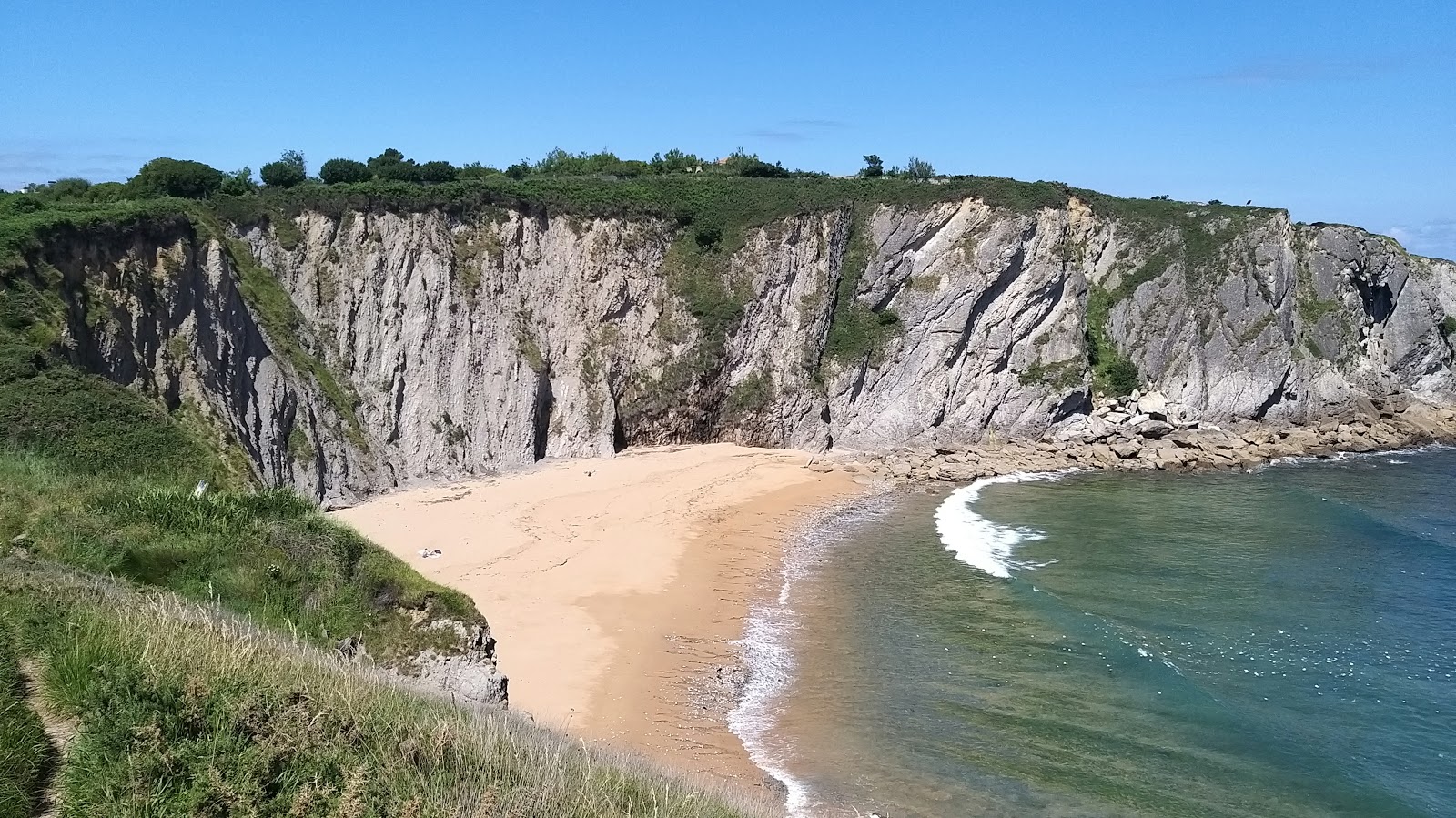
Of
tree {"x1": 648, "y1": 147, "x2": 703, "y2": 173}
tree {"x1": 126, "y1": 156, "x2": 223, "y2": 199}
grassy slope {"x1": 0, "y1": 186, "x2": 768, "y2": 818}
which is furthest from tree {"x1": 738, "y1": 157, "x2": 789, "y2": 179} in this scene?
grassy slope {"x1": 0, "y1": 186, "x2": 768, "y2": 818}

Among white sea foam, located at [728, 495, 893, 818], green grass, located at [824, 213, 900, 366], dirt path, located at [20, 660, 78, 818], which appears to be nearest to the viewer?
dirt path, located at [20, 660, 78, 818]

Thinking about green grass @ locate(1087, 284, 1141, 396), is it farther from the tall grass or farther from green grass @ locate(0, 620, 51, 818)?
green grass @ locate(0, 620, 51, 818)

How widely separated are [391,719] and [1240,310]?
5129 cm

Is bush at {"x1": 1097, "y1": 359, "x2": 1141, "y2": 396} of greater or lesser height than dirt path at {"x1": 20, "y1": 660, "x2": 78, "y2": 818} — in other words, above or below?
below

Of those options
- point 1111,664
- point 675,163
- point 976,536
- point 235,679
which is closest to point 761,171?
point 675,163

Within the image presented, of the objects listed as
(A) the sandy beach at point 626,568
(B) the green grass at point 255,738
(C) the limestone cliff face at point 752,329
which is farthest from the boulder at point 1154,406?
(B) the green grass at point 255,738

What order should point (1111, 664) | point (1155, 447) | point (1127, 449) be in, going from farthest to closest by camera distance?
point (1155, 447) → point (1127, 449) → point (1111, 664)

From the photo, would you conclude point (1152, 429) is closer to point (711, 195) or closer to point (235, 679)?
point (711, 195)

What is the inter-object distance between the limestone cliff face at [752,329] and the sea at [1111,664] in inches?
488

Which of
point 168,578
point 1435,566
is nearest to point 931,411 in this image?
point 1435,566

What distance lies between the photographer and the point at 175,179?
39.4 metres

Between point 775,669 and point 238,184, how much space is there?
110 feet

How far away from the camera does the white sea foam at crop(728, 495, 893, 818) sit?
16266 millimetres

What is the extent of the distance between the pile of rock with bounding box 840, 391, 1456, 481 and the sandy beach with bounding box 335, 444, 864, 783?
5.69 metres
